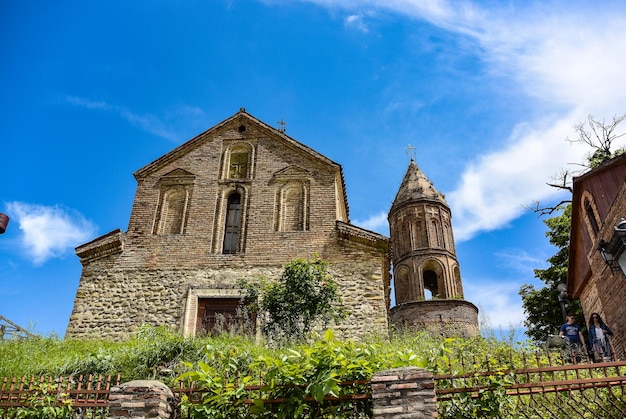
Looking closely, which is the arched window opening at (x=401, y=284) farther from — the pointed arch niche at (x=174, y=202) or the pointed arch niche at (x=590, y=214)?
the pointed arch niche at (x=174, y=202)

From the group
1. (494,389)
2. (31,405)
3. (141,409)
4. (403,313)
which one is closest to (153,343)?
(31,405)

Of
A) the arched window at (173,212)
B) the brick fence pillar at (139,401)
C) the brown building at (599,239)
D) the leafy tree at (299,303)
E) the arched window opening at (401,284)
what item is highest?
the arched window opening at (401,284)

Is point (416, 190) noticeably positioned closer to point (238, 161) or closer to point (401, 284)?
point (401, 284)

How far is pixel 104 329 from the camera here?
13742mm

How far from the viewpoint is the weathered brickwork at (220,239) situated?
45.6 feet

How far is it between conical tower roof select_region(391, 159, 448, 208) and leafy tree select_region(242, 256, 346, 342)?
59.8 feet

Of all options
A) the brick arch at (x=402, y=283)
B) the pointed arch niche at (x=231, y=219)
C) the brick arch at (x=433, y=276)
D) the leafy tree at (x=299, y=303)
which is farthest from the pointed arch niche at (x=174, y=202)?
the brick arch at (x=433, y=276)

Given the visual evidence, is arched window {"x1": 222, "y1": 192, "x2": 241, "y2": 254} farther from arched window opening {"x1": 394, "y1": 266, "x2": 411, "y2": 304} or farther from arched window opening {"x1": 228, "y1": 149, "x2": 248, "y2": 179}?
Answer: arched window opening {"x1": 394, "y1": 266, "x2": 411, "y2": 304}

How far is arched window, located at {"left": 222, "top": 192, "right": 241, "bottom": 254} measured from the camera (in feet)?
50.2

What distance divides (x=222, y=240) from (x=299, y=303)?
4367mm

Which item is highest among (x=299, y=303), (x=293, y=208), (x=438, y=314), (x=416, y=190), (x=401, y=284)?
(x=416, y=190)

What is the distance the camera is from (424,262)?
2747 centimetres

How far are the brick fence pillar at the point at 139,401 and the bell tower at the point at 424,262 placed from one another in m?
20.3

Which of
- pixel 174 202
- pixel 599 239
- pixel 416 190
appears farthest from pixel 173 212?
pixel 416 190
